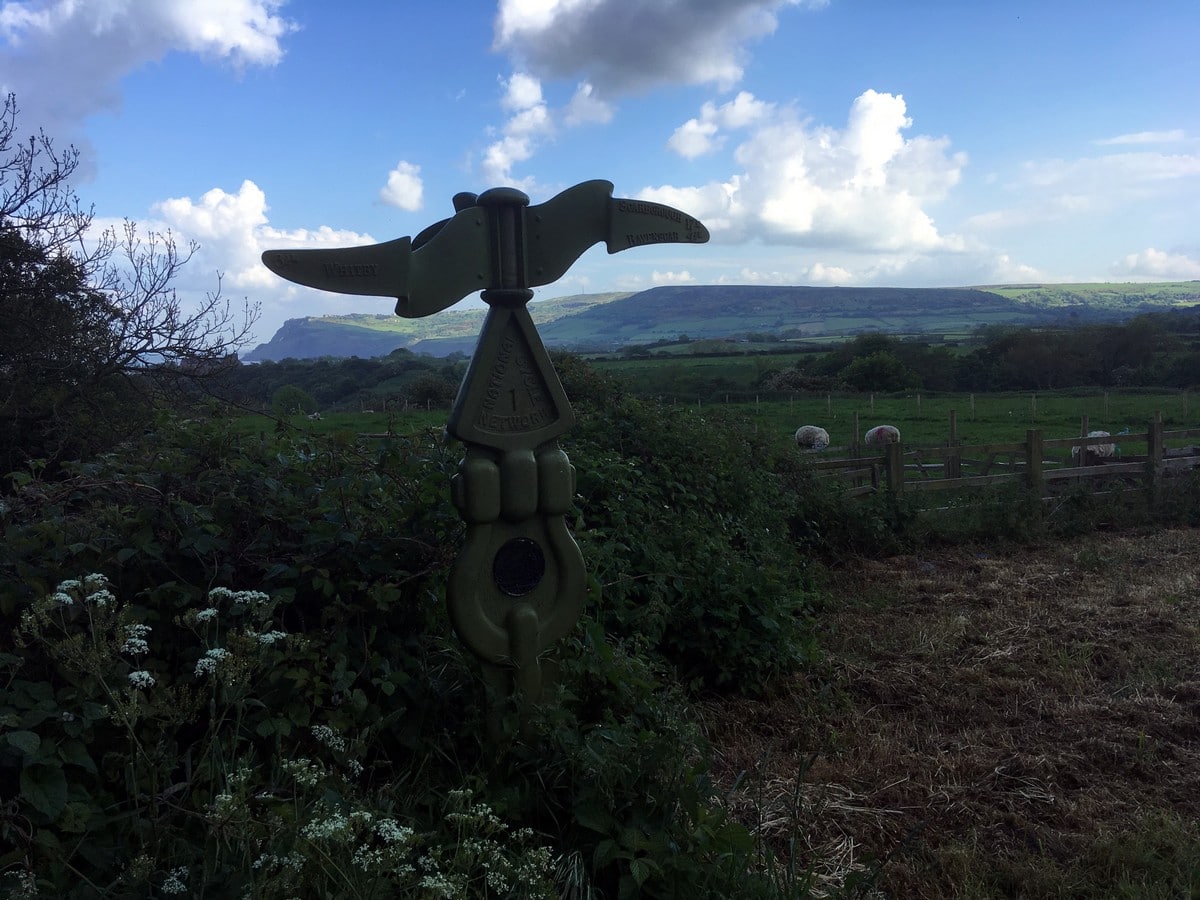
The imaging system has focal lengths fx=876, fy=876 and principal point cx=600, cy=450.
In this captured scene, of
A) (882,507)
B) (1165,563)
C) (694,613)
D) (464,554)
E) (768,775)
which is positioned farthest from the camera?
(882,507)

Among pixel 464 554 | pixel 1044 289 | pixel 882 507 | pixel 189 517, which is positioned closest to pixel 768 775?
pixel 464 554

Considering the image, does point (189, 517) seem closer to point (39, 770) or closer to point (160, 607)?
point (160, 607)

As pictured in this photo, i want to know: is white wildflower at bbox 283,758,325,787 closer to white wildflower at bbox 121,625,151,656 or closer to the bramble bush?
the bramble bush

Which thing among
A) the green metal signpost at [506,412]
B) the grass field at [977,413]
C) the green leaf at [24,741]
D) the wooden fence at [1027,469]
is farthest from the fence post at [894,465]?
the grass field at [977,413]

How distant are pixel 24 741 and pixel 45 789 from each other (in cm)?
17

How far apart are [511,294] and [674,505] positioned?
4.08 m

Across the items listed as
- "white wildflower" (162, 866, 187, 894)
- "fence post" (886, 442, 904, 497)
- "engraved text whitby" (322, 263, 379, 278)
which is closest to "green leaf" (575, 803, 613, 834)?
"white wildflower" (162, 866, 187, 894)

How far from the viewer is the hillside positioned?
96.6 metres

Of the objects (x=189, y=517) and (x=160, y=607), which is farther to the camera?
(x=189, y=517)

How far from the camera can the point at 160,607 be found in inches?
118

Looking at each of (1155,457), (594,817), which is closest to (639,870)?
(594,817)

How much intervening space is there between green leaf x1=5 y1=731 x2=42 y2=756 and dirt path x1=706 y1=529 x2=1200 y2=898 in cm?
211

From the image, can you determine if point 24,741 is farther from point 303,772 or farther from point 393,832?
point 393,832

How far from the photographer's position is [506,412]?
3.25m
